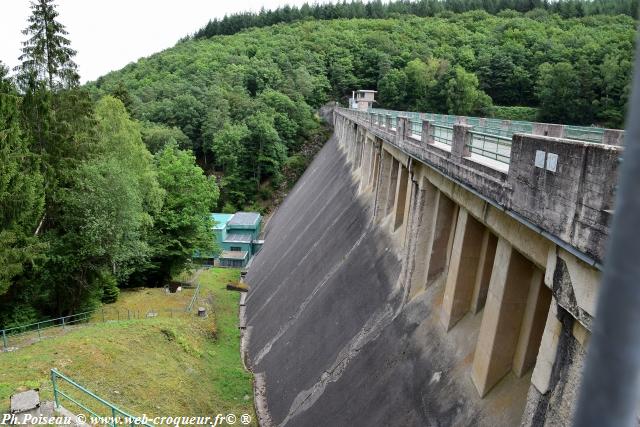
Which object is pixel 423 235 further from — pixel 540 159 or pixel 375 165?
pixel 375 165

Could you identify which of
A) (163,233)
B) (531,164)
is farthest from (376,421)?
(163,233)

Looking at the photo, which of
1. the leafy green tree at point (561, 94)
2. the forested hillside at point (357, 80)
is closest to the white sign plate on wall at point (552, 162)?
the forested hillside at point (357, 80)

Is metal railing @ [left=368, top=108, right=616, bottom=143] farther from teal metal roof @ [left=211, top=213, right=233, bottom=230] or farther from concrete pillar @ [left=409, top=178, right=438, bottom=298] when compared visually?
teal metal roof @ [left=211, top=213, right=233, bottom=230]

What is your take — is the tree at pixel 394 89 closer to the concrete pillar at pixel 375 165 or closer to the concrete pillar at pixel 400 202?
the concrete pillar at pixel 375 165

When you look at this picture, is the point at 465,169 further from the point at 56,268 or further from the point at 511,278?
the point at 56,268

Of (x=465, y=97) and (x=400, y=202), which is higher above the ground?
(x=465, y=97)

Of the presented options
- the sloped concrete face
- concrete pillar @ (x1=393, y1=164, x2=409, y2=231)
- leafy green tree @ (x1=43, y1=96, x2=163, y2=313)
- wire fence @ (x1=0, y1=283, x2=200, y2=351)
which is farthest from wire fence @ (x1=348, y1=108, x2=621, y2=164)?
wire fence @ (x1=0, y1=283, x2=200, y2=351)

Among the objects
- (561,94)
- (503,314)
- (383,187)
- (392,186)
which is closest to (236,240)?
(383,187)
